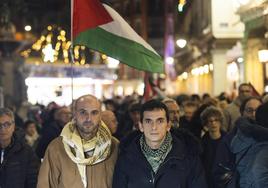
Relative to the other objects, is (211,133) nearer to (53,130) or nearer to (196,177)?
(196,177)

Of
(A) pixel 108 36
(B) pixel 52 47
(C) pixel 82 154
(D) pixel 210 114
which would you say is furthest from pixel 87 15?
(B) pixel 52 47

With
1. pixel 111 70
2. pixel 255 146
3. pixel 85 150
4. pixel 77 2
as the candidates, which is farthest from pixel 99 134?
pixel 111 70

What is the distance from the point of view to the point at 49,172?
16.7 ft

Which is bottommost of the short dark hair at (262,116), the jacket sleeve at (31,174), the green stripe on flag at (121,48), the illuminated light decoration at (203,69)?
the jacket sleeve at (31,174)

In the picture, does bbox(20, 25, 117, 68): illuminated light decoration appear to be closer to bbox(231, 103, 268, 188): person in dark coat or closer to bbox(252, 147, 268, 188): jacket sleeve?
bbox(231, 103, 268, 188): person in dark coat

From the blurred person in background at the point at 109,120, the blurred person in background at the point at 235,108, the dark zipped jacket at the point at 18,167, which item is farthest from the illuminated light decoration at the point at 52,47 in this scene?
the dark zipped jacket at the point at 18,167

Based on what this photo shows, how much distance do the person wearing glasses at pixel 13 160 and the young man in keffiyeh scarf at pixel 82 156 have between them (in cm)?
73

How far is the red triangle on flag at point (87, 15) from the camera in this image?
6766mm

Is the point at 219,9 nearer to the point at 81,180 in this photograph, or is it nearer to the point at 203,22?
the point at 203,22

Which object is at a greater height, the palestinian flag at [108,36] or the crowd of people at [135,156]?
the palestinian flag at [108,36]

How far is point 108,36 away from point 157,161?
293 centimetres

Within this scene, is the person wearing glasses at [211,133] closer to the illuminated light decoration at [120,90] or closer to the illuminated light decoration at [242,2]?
the illuminated light decoration at [242,2]

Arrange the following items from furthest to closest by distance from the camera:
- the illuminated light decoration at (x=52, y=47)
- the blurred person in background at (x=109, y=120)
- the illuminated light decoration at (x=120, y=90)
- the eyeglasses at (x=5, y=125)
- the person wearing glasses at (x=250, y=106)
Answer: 1. the illuminated light decoration at (x=120, y=90)
2. the illuminated light decoration at (x=52, y=47)
3. the blurred person in background at (x=109, y=120)
4. the person wearing glasses at (x=250, y=106)
5. the eyeglasses at (x=5, y=125)

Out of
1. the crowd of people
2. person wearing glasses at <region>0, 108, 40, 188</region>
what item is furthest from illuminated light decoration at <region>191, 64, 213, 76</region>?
the crowd of people
